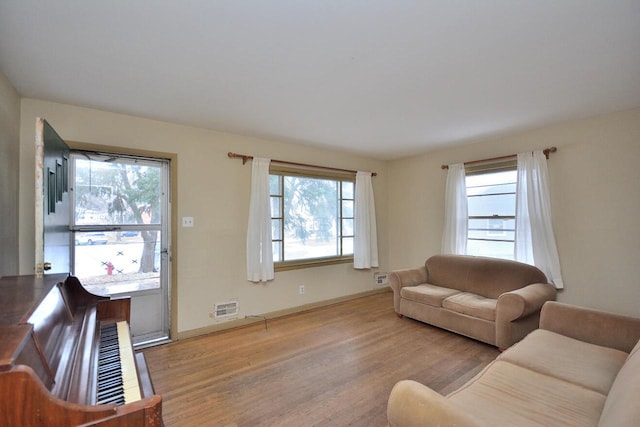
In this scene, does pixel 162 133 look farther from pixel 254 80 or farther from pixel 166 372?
pixel 166 372

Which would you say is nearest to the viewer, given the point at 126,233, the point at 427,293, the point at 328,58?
the point at 328,58

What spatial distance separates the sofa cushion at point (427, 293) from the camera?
3463mm

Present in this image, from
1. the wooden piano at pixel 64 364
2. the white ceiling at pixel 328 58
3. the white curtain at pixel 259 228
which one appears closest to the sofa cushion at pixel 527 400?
the wooden piano at pixel 64 364

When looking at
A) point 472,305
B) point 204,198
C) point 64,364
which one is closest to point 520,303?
point 472,305

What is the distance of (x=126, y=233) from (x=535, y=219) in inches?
178

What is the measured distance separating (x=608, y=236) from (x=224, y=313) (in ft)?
14.0

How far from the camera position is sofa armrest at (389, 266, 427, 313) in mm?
3891

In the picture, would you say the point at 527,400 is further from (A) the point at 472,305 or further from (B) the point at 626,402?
(A) the point at 472,305

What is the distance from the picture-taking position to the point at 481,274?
3562 mm

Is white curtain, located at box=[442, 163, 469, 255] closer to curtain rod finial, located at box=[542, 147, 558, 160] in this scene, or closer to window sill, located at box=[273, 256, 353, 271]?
curtain rod finial, located at box=[542, 147, 558, 160]

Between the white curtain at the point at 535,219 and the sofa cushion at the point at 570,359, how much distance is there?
1.43 m

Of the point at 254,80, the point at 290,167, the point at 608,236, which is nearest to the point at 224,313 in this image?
the point at 290,167

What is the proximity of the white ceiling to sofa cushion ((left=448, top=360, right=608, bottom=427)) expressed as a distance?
1965 mm

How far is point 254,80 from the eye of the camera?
2213 mm
